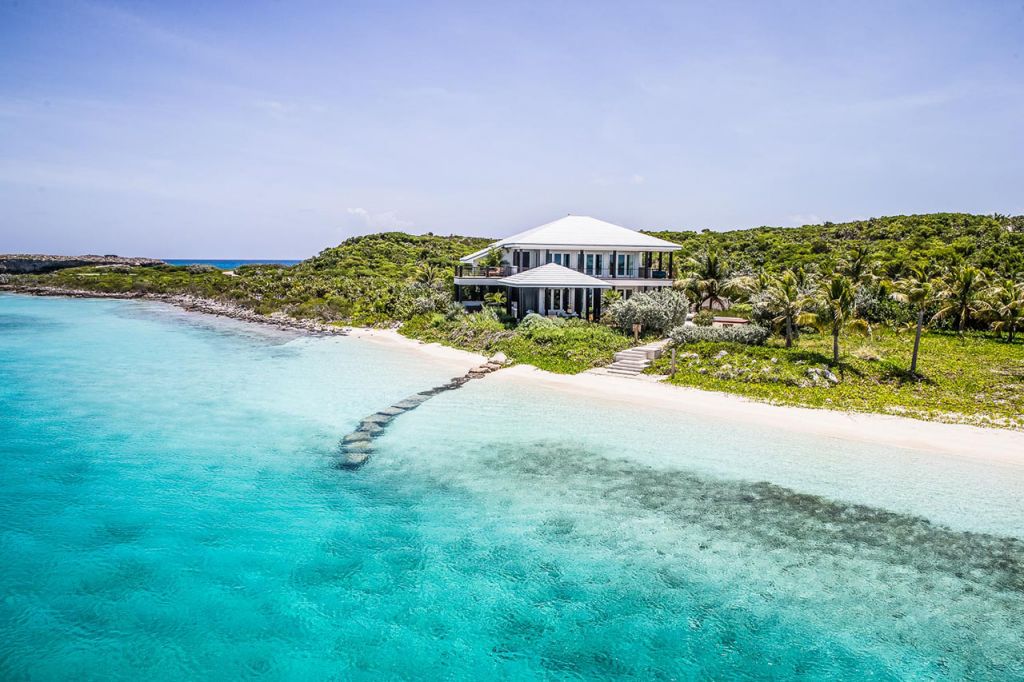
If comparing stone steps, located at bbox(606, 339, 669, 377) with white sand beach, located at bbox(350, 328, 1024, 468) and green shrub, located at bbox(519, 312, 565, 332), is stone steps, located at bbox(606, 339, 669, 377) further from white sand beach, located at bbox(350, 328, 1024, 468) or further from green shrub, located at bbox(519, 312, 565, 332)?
green shrub, located at bbox(519, 312, 565, 332)

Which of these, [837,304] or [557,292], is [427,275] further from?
[837,304]

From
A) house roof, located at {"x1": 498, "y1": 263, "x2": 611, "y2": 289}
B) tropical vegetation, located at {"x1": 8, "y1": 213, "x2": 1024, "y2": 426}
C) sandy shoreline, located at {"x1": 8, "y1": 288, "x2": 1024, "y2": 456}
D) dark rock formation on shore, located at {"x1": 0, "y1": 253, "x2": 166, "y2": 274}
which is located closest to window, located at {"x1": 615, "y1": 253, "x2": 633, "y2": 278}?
tropical vegetation, located at {"x1": 8, "y1": 213, "x2": 1024, "y2": 426}

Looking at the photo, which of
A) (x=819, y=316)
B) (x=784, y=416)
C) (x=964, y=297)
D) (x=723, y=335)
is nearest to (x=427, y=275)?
(x=723, y=335)

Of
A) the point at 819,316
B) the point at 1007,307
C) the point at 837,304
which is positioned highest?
the point at 837,304

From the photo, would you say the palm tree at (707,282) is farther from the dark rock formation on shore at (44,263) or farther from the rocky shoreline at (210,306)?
the dark rock formation on shore at (44,263)

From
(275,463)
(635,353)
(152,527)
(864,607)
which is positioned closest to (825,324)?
(635,353)
